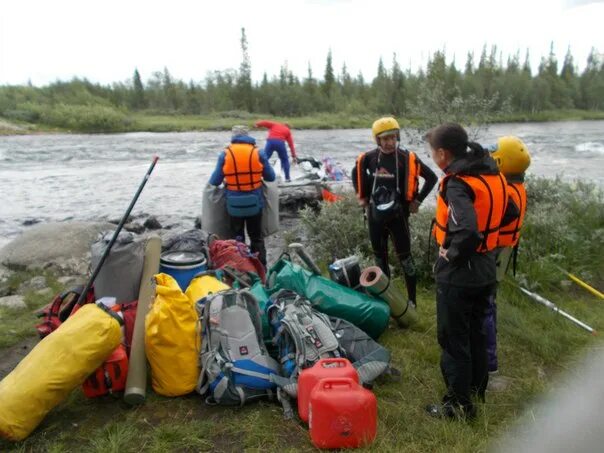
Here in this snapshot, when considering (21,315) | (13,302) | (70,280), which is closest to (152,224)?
(70,280)

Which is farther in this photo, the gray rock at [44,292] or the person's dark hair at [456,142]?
the gray rock at [44,292]

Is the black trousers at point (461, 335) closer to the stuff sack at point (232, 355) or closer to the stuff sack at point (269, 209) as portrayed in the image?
the stuff sack at point (232, 355)

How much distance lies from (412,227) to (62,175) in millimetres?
16264

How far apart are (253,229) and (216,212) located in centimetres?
51

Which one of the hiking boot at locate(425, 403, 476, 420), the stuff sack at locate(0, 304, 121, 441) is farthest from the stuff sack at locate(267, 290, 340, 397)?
the stuff sack at locate(0, 304, 121, 441)

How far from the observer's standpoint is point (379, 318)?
414 centimetres

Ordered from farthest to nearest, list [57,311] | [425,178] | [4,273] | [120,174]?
[120,174]
[4,273]
[425,178]
[57,311]

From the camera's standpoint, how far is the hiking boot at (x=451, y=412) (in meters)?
3.04

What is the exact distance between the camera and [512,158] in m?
3.38

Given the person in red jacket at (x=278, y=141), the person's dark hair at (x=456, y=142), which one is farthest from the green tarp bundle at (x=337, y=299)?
the person in red jacket at (x=278, y=141)

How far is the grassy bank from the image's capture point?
2.90 meters

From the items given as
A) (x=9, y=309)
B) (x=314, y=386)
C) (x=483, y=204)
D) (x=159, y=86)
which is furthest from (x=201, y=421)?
(x=159, y=86)

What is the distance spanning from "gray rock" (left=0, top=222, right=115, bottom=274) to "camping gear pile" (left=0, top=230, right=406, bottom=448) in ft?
11.4

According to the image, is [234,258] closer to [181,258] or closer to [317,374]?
[181,258]
